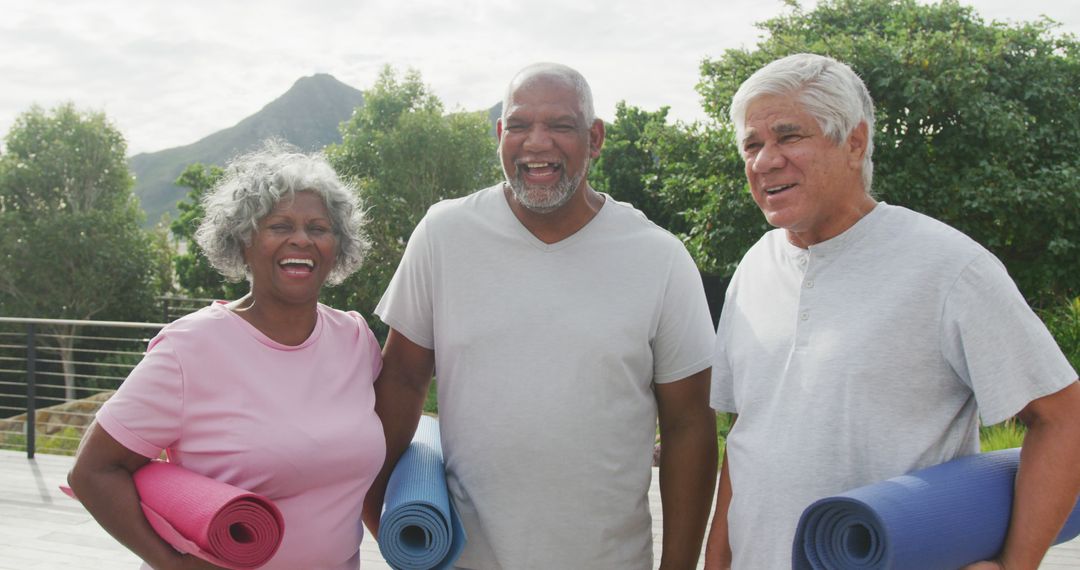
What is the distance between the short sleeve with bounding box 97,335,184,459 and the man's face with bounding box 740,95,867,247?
1.10m

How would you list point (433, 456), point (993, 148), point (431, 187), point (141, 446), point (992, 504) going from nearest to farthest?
point (992, 504) < point (141, 446) < point (433, 456) < point (993, 148) < point (431, 187)

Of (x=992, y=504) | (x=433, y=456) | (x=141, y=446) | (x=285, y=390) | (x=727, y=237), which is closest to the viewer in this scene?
(x=992, y=504)

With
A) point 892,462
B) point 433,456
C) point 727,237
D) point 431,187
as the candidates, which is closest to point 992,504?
point 892,462

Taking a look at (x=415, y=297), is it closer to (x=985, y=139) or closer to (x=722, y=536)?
(x=722, y=536)

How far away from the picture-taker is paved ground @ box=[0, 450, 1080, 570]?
11.9 ft

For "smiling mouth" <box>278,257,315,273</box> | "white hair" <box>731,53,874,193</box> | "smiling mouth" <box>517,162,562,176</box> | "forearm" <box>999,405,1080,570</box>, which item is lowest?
"forearm" <box>999,405,1080,570</box>

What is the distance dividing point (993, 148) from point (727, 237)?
2.59 m

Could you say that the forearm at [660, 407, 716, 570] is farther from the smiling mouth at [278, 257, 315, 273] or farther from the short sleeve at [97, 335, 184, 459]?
the short sleeve at [97, 335, 184, 459]

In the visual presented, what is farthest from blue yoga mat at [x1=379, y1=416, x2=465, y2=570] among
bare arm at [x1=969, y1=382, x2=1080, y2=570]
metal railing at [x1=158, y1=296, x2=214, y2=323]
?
metal railing at [x1=158, y1=296, x2=214, y2=323]

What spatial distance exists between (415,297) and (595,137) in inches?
20.8

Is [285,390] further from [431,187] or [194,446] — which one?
[431,187]

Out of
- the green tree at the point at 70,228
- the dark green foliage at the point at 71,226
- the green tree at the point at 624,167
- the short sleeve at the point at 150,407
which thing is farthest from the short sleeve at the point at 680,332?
the dark green foliage at the point at 71,226

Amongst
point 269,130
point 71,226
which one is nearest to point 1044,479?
point 71,226

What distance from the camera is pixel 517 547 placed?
5.51ft
